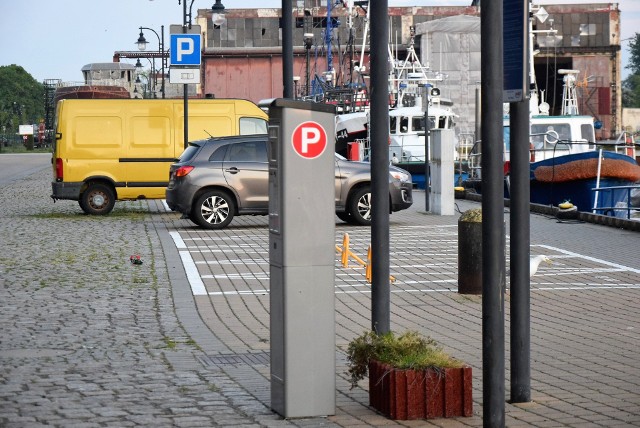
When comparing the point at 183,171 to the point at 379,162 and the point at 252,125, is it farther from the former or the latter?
the point at 379,162

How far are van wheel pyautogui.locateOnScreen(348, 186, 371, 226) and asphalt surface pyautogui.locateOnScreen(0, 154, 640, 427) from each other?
1.76 metres

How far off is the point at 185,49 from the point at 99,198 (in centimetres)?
398

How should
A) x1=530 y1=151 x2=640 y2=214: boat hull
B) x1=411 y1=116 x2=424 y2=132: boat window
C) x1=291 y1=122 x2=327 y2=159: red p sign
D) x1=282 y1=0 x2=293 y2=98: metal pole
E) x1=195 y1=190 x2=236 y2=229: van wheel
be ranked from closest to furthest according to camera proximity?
x1=291 y1=122 x2=327 y2=159: red p sign
x1=282 y1=0 x2=293 y2=98: metal pole
x1=195 y1=190 x2=236 y2=229: van wheel
x1=530 y1=151 x2=640 y2=214: boat hull
x1=411 y1=116 x2=424 y2=132: boat window

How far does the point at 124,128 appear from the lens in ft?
88.3

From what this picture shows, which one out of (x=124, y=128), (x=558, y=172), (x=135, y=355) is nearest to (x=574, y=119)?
(x=558, y=172)

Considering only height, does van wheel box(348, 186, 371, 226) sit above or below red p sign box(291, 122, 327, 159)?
below

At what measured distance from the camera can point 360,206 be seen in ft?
78.1

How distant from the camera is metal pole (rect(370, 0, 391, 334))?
809 cm

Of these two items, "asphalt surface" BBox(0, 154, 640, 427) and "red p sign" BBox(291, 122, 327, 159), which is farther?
"asphalt surface" BBox(0, 154, 640, 427)

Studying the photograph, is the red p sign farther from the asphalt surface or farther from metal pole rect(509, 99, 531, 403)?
the asphalt surface

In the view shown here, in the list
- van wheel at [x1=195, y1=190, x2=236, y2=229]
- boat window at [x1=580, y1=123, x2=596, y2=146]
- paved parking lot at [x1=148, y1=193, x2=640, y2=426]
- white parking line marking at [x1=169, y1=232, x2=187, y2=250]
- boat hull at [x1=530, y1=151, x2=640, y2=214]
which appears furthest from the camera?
boat window at [x1=580, y1=123, x2=596, y2=146]

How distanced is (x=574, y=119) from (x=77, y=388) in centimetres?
3166

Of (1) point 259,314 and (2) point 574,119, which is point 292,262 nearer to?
(1) point 259,314

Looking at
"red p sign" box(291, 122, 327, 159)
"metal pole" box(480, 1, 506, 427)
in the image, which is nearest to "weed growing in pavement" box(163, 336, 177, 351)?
"red p sign" box(291, 122, 327, 159)
